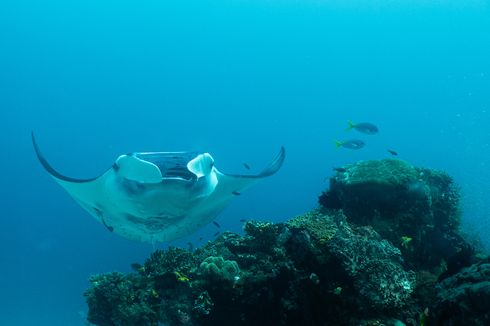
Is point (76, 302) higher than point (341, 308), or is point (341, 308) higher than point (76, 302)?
point (76, 302)

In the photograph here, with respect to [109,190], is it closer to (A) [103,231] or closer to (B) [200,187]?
(B) [200,187]

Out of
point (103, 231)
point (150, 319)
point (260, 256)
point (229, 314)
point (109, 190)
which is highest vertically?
point (103, 231)

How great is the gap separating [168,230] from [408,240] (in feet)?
14.0

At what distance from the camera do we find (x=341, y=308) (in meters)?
5.09

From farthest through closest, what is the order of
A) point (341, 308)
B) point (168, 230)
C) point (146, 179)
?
point (168, 230) → point (146, 179) → point (341, 308)

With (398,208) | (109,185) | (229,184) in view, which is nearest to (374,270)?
(398,208)

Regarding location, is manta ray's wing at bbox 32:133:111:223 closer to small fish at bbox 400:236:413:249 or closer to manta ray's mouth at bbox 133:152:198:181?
manta ray's mouth at bbox 133:152:198:181

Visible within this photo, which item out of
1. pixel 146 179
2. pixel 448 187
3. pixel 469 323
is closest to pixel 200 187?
pixel 146 179

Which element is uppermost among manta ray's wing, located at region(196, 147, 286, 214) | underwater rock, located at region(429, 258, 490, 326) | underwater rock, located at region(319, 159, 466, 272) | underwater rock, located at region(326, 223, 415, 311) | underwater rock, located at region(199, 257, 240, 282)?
manta ray's wing, located at region(196, 147, 286, 214)

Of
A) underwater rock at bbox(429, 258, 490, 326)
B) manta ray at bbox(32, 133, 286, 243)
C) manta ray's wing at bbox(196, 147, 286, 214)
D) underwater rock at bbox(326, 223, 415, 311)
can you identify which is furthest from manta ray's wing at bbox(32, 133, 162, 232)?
underwater rock at bbox(429, 258, 490, 326)

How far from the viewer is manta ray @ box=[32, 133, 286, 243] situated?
5891mm

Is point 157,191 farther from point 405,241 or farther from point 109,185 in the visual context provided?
point 405,241

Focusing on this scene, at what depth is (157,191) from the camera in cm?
597

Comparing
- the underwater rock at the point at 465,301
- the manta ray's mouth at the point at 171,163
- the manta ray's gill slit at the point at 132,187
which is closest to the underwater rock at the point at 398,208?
the underwater rock at the point at 465,301
